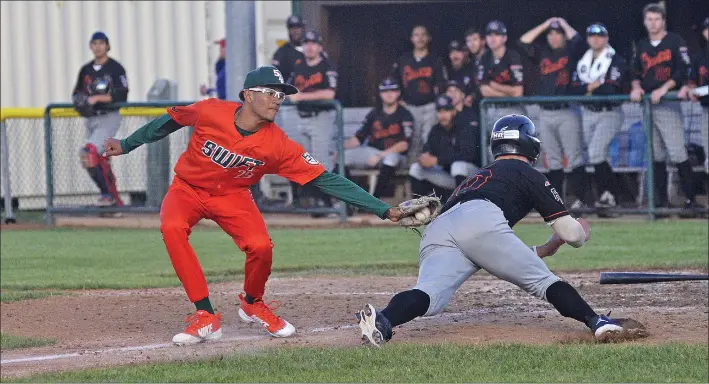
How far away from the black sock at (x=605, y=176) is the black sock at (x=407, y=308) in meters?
7.75

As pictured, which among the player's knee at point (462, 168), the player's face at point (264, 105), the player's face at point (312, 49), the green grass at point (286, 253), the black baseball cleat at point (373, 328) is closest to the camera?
the black baseball cleat at point (373, 328)

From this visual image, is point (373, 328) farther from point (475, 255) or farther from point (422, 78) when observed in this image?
point (422, 78)

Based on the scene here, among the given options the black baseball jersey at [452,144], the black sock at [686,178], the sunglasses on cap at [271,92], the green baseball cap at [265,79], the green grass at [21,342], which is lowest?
the green grass at [21,342]

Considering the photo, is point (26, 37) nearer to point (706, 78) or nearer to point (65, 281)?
point (65, 281)

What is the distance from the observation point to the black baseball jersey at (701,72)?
1414 cm

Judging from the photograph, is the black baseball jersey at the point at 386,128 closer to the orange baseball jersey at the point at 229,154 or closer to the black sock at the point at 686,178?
the black sock at the point at 686,178

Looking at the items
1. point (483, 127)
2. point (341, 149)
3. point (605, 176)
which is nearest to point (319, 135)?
point (341, 149)

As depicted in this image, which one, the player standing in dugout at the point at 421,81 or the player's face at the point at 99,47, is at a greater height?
the player's face at the point at 99,47

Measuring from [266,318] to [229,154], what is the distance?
106cm

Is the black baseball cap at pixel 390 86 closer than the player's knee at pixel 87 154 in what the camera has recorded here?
No

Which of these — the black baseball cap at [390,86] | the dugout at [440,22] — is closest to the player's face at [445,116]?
the black baseball cap at [390,86]

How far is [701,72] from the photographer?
46.5 feet

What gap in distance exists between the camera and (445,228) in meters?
7.53

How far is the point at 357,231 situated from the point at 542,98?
2565 millimetres
